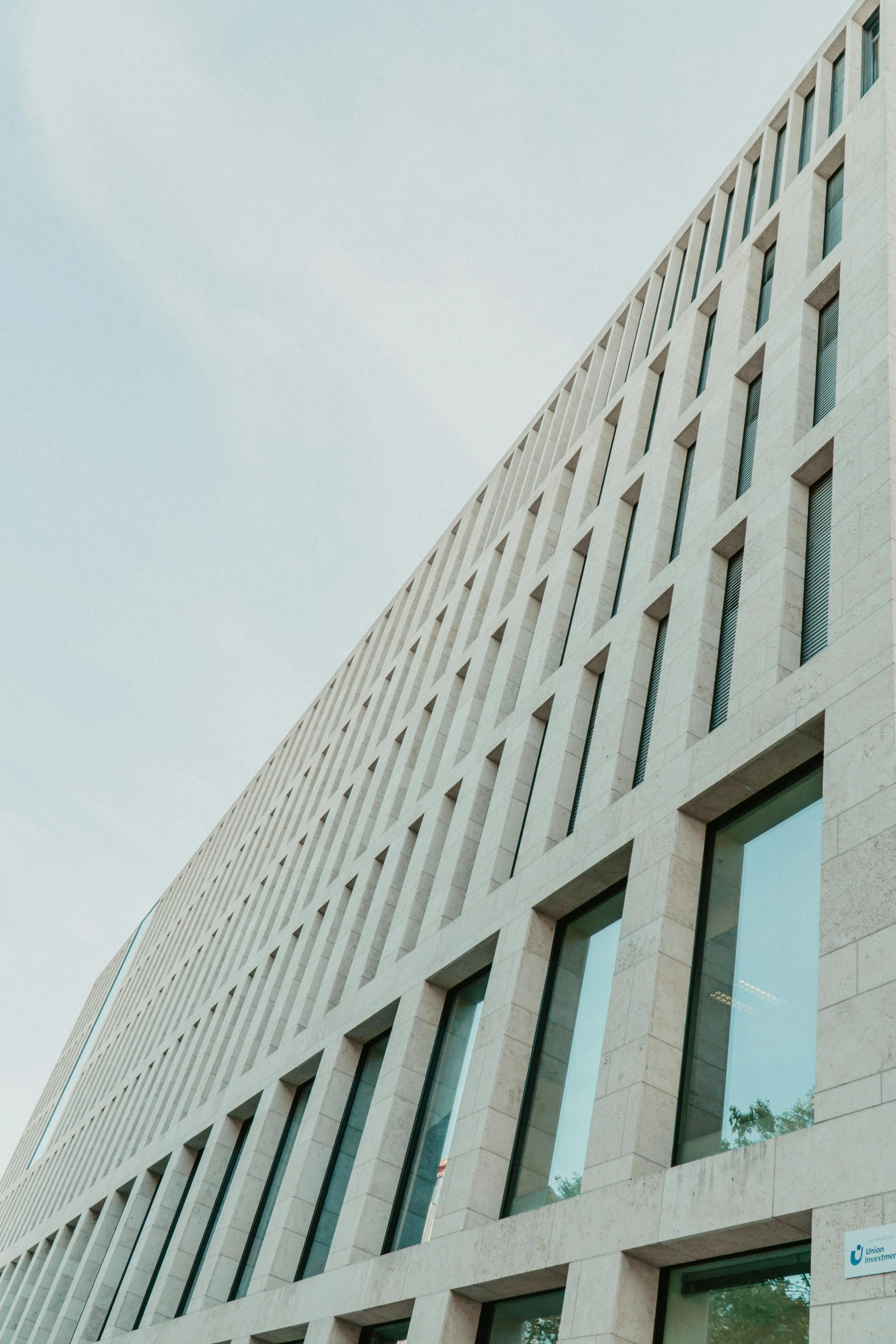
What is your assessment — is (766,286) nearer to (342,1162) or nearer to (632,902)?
(632,902)

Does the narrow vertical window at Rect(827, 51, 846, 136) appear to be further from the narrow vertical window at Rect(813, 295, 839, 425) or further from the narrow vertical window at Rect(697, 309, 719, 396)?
the narrow vertical window at Rect(813, 295, 839, 425)

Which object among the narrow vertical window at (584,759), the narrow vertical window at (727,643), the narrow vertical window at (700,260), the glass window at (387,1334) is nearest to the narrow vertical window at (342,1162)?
the glass window at (387,1334)

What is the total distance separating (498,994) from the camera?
17.8 meters

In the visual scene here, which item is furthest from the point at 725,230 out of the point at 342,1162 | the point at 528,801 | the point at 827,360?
the point at 342,1162

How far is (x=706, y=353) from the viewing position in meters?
24.3

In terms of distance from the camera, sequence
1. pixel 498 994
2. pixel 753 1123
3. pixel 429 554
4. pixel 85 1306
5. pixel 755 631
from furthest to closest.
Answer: pixel 429 554 < pixel 85 1306 < pixel 498 994 < pixel 755 631 < pixel 753 1123

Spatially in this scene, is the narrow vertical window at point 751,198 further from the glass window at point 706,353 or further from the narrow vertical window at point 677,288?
the narrow vertical window at point 677,288

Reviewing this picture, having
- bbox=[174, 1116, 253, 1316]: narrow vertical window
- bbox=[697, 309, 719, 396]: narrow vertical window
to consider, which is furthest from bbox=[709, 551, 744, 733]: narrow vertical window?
bbox=[174, 1116, 253, 1316]: narrow vertical window

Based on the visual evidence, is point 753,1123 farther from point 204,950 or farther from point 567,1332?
point 204,950

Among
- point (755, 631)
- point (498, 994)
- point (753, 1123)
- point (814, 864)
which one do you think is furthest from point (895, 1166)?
point (498, 994)

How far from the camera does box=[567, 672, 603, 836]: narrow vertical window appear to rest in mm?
19359

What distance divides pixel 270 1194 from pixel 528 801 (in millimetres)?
11401

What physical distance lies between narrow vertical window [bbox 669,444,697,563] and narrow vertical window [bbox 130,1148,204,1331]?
847 inches

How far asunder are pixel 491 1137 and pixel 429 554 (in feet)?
88.4
